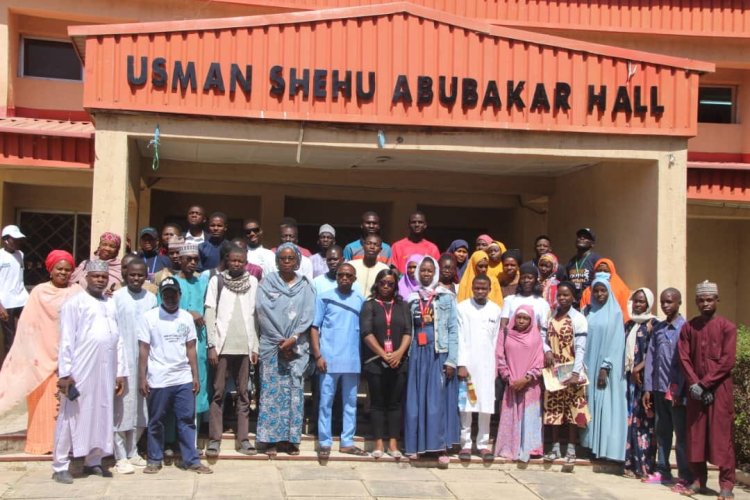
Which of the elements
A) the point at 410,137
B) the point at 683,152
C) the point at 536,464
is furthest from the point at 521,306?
the point at 683,152

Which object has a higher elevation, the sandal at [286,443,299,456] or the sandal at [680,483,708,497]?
the sandal at [286,443,299,456]

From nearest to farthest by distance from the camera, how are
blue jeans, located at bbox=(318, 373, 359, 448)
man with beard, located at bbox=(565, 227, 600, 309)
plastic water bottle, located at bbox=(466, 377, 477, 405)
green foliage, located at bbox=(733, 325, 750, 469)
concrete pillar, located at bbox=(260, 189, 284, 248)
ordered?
blue jeans, located at bbox=(318, 373, 359, 448) < plastic water bottle, located at bbox=(466, 377, 477, 405) < green foliage, located at bbox=(733, 325, 750, 469) < man with beard, located at bbox=(565, 227, 600, 309) < concrete pillar, located at bbox=(260, 189, 284, 248)

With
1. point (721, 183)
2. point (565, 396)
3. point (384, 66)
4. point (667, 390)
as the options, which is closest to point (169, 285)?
point (565, 396)

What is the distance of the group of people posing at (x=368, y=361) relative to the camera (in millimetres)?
6895

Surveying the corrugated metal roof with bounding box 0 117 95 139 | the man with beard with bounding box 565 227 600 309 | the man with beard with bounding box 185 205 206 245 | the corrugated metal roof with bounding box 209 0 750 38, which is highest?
the corrugated metal roof with bounding box 209 0 750 38

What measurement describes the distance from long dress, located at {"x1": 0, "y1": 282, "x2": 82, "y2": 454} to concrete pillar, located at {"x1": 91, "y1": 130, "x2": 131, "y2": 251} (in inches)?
73.6

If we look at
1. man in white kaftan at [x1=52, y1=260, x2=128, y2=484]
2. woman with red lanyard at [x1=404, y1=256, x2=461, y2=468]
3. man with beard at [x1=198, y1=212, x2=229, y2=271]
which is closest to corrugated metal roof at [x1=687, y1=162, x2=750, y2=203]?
woman with red lanyard at [x1=404, y1=256, x2=461, y2=468]

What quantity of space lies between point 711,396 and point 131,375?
4815 mm

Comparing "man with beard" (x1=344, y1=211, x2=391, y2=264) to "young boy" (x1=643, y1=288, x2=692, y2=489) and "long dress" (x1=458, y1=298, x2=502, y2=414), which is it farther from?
"young boy" (x1=643, y1=288, x2=692, y2=489)

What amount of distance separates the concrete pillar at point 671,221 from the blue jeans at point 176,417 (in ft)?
17.9

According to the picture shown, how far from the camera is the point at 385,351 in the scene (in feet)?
24.4

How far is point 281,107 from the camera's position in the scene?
9.17 m

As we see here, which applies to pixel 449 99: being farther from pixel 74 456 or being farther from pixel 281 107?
pixel 74 456

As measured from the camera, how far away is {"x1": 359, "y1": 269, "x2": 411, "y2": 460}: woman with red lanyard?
24.4ft
